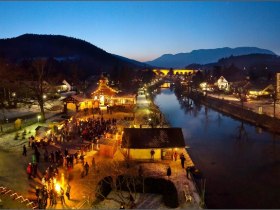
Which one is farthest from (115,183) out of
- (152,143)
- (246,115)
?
(246,115)

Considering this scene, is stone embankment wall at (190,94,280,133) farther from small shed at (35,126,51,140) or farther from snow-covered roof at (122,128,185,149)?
small shed at (35,126,51,140)

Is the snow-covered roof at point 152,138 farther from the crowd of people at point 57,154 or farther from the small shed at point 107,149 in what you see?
the crowd of people at point 57,154

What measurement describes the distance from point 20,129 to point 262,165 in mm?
17971

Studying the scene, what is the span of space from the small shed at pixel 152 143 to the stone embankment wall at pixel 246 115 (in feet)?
50.5

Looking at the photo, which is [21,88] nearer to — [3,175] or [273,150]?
[3,175]

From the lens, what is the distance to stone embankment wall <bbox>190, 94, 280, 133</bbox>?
32250 mm

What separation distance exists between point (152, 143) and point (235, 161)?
670 centimetres

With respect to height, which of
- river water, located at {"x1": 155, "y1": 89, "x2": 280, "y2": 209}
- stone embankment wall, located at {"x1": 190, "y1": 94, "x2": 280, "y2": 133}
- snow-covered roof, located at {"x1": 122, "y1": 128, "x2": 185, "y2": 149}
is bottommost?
river water, located at {"x1": 155, "y1": 89, "x2": 280, "y2": 209}

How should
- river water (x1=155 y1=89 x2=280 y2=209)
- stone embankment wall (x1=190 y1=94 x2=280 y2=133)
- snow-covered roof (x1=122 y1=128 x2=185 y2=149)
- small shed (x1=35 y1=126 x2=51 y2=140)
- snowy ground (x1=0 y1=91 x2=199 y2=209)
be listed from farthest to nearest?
stone embankment wall (x1=190 y1=94 x2=280 y2=133), small shed (x1=35 y1=126 x2=51 y2=140), snow-covered roof (x1=122 y1=128 x2=185 y2=149), river water (x1=155 y1=89 x2=280 y2=209), snowy ground (x1=0 y1=91 x2=199 y2=209)

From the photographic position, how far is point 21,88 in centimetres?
3922

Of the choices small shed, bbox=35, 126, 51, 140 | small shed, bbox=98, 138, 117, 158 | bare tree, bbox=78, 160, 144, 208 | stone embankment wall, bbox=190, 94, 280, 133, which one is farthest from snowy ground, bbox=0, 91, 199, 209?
stone embankment wall, bbox=190, 94, 280, 133

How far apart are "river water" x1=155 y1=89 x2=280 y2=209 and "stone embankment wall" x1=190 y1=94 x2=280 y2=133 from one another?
0.89 meters

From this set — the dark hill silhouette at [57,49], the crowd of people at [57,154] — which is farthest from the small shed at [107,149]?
the dark hill silhouette at [57,49]

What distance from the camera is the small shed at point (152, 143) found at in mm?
20062
